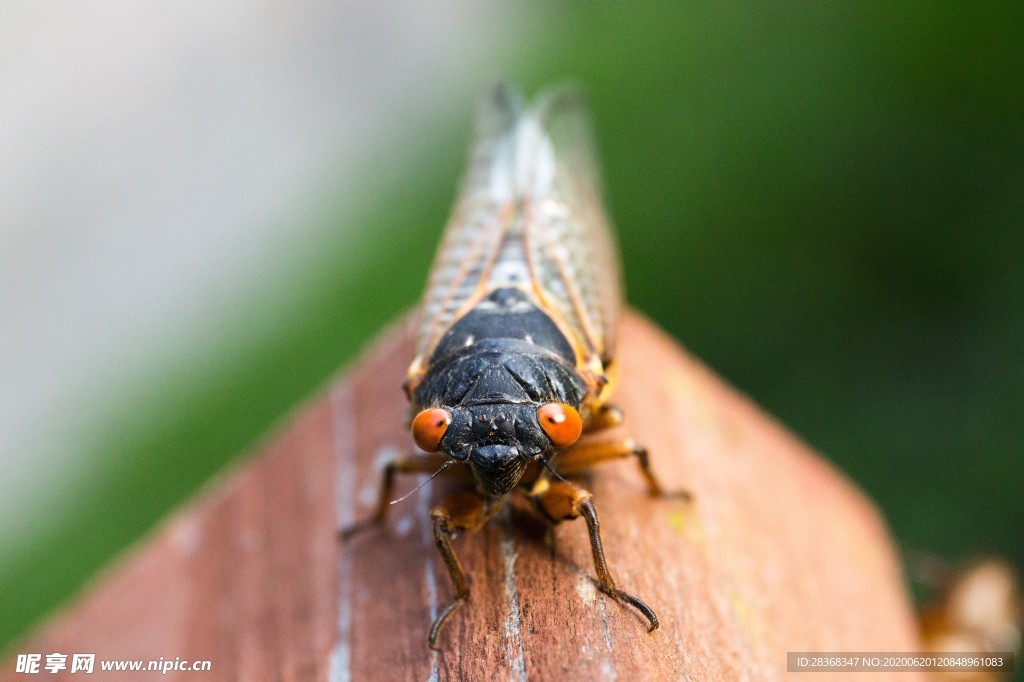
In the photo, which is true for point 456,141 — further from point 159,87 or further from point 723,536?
point 723,536

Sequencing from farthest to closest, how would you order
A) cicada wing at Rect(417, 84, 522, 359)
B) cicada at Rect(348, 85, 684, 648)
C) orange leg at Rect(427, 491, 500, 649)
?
cicada wing at Rect(417, 84, 522, 359) < cicada at Rect(348, 85, 684, 648) < orange leg at Rect(427, 491, 500, 649)

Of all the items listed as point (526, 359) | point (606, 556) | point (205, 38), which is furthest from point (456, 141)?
point (606, 556)

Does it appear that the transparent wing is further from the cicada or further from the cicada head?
→ the cicada head

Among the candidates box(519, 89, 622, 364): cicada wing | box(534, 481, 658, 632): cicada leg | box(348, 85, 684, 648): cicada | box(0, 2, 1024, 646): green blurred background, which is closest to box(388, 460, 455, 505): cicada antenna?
box(348, 85, 684, 648): cicada

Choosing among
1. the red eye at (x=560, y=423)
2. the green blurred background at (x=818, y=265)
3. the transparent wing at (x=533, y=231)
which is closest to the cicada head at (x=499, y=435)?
the red eye at (x=560, y=423)

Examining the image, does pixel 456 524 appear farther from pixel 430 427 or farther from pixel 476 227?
pixel 476 227
